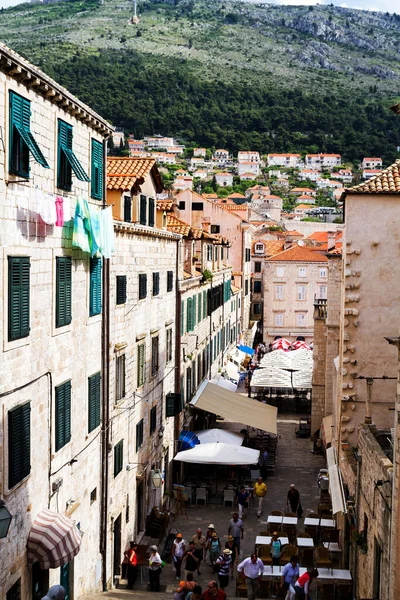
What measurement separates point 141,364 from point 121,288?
3.46m

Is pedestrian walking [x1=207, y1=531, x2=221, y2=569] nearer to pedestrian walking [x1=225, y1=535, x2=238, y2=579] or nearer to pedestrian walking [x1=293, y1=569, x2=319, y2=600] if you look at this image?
pedestrian walking [x1=225, y1=535, x2=238, y2=579]

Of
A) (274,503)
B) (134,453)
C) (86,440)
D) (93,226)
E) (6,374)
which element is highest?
(93,226)

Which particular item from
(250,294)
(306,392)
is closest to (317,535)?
(306,392)

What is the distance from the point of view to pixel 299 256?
2694 inches

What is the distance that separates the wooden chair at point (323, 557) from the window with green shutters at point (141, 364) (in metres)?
6.94

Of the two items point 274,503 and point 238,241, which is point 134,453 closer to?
point 274,503

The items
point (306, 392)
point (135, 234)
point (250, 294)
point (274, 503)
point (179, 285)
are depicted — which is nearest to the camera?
point (135, 234)

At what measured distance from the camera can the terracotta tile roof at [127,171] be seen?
21219mm

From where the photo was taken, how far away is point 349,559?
19.8m

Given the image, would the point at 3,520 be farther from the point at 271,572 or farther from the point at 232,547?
the point at 232,547

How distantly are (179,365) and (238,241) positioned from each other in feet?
115

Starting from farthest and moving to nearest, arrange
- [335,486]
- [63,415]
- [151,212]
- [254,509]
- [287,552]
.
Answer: [254,509], [151,212], [335,486], [287,552], [63,415]

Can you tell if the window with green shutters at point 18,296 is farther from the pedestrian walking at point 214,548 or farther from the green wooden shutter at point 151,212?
the green wooden shutter at point 151,212

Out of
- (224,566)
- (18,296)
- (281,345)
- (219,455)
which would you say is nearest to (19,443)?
(18,296)
